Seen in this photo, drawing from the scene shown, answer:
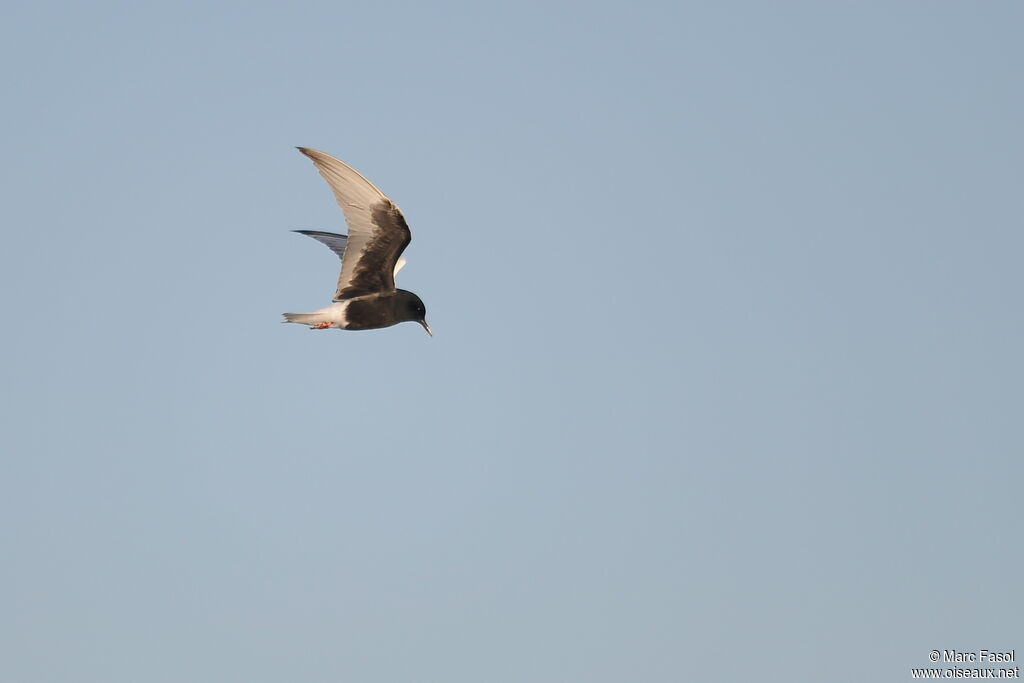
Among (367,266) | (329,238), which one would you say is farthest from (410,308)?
(329,238)

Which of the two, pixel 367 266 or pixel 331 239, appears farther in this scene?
pixel 331 239

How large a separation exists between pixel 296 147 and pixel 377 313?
5.21 metres

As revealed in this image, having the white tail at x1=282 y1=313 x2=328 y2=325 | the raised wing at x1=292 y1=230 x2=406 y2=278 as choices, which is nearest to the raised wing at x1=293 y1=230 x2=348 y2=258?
the raised wing at x1=292 y1=230 x2=406 y2=278

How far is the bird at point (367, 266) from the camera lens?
31.0 meters

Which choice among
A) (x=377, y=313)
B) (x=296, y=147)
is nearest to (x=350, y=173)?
(x=296, y=147)

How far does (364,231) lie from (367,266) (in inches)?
38.4

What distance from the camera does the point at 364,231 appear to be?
3173 cm

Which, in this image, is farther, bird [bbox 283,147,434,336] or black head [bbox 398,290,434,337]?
black head [bbox 398,290,434,337]

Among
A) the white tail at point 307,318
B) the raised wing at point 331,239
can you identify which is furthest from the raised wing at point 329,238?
the white tail at point 307,318

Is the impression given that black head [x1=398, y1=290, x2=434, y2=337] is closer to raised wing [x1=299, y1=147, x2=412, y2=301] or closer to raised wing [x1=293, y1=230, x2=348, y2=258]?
raised wing [x1=299, y1=147, x2=412, y2=301]

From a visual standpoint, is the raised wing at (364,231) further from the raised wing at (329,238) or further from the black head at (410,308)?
the raised wing at (329,238)

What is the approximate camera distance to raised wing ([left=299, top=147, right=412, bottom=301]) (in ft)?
100

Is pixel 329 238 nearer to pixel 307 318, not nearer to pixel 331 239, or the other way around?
pixel 331 239

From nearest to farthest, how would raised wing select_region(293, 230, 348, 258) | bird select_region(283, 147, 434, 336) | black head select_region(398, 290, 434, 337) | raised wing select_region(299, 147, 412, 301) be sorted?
raised wing select_region(299, 147, 412, 301), bird select_region(283, 147, 434, 336), black head select_region(398, 290, 434, 337), raised wing select_region(293, 230, 348, 258)
